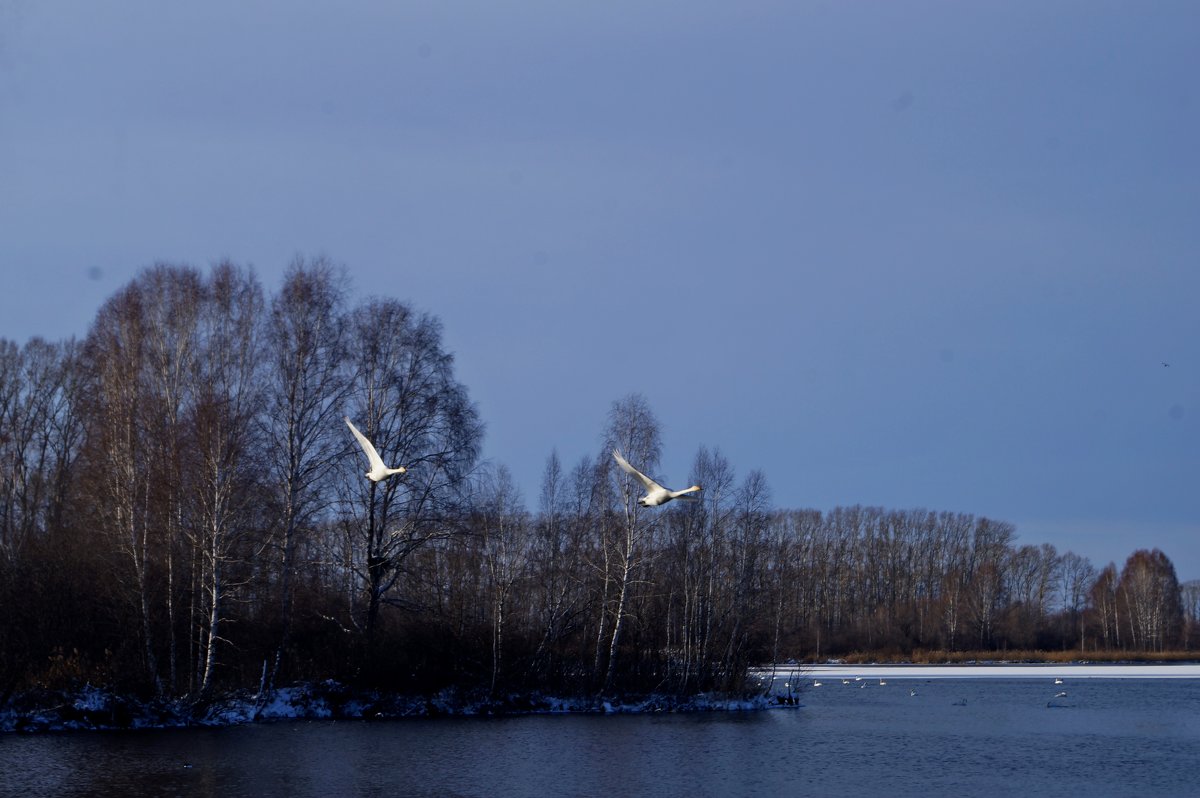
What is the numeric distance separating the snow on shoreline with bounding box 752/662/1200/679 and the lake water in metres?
23.6

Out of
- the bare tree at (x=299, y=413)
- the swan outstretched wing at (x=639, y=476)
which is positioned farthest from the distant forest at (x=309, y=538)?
the swan outstretched wing at (x=639, y=476)

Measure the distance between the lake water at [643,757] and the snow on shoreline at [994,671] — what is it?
23635 millimetres

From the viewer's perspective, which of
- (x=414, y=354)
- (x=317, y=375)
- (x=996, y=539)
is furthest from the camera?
(x=996, y=539)

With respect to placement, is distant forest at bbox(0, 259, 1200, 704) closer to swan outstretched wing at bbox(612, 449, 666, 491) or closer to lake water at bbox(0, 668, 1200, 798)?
lake water at bbox(0, 668, 1200, 798)

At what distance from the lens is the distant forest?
32784 mm

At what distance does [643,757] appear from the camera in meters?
27.6

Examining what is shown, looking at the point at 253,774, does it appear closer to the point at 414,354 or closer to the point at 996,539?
the point at 414,354

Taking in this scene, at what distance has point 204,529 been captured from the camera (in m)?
32.3

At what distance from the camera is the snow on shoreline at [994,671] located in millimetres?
63906

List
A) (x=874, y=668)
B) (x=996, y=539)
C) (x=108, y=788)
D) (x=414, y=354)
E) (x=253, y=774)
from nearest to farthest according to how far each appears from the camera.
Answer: (x=108, y=788), (x=253, y=774), (x=414, y=354), (x=874, y=668), (x=996, y=539)

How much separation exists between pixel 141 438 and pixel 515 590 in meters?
13.9

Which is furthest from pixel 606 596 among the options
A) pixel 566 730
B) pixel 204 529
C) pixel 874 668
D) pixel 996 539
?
pixel 996 539

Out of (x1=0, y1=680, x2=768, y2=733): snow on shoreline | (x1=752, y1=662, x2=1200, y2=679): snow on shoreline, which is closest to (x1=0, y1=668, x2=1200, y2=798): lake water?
(x1=0, y1=680, x2=768, y2=733): snow on shoreline

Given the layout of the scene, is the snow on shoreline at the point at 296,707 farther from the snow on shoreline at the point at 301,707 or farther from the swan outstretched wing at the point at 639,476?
the swan outstretched wing at the point at 639,476
